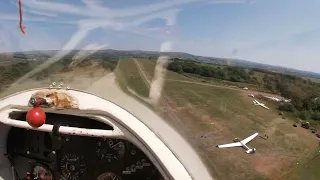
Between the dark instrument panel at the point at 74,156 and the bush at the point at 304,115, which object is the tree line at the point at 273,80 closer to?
the bush at the point at 304,115

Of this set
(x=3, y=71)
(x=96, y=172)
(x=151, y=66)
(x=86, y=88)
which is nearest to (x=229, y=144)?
(x=151, y=66)

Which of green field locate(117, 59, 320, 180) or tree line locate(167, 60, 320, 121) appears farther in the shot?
tree line locate(167, 60, 320, 121)

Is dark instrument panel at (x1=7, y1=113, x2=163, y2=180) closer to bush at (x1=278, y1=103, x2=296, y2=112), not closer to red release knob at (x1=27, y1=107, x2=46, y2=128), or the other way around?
red release knob at (x1=27, y1=107, x2=46, y2=128)

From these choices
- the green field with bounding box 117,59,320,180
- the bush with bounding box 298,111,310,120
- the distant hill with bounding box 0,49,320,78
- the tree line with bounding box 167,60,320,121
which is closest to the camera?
the green field with bounding box 117,59,320,180

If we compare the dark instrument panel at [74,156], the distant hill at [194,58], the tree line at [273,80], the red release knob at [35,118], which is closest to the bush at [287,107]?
the tree line at [273,80]

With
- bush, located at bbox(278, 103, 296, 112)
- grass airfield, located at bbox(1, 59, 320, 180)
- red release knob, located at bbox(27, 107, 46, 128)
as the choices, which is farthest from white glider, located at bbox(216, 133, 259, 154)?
red release knob, located at bbox(27, 107, 46, 128)

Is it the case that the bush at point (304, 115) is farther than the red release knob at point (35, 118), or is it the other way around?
the red release knob at point (35, 118)

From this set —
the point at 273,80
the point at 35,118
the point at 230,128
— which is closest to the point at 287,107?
the point at 273,80
